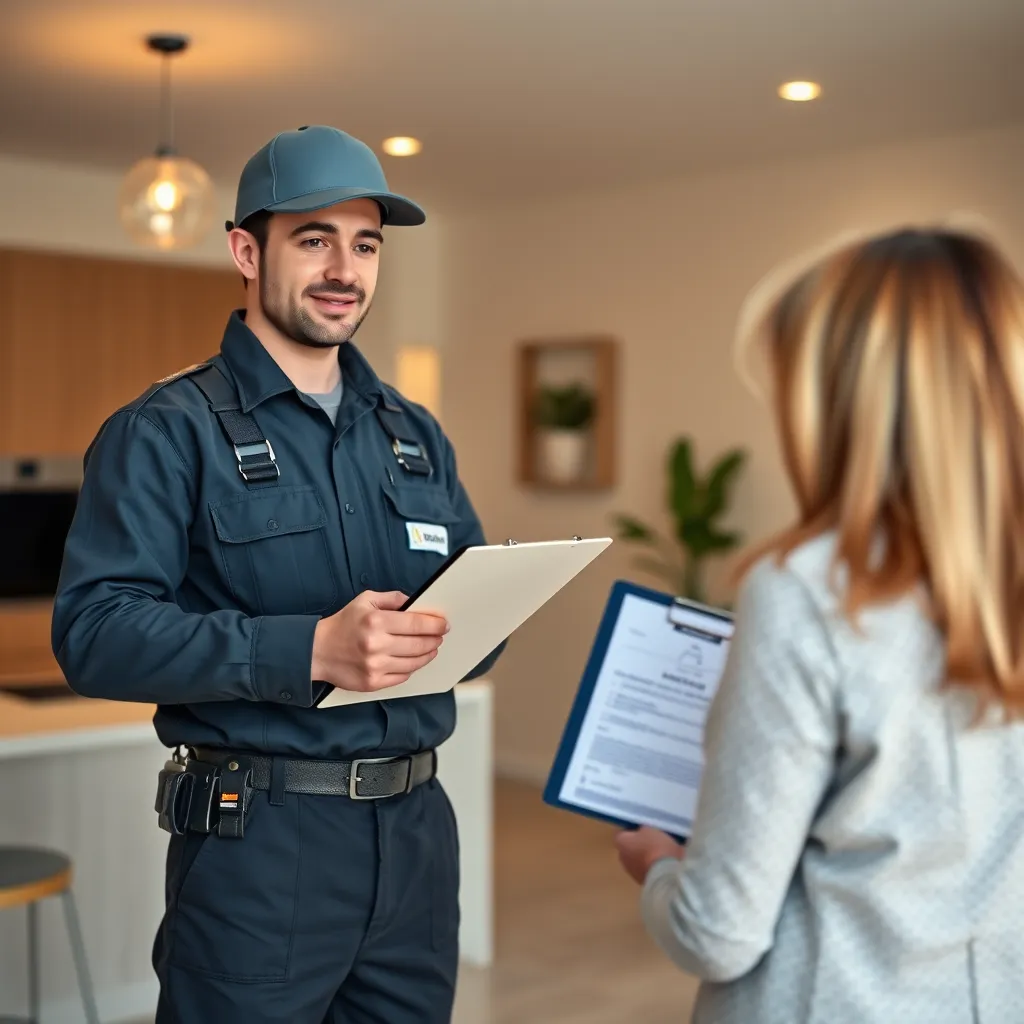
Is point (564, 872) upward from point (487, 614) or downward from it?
downward

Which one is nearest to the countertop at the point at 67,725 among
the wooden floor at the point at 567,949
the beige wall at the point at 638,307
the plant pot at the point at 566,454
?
the wooden floor at the point at 567,949

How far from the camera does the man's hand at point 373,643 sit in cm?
171

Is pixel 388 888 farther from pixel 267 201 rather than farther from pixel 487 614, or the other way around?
pixel 267 201

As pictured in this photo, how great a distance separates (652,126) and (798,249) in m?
0.98

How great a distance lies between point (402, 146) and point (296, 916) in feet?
15.5

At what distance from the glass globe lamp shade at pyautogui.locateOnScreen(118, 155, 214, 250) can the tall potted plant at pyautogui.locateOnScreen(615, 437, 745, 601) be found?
2.61m

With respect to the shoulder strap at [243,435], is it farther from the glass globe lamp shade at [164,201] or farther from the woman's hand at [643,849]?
the glass globe lamp shade at [164,201]

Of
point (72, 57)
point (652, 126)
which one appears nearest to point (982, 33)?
point (652, 126)

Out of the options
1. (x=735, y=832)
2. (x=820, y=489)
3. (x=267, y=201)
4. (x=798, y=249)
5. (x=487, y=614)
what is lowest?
(x=735, y=832)

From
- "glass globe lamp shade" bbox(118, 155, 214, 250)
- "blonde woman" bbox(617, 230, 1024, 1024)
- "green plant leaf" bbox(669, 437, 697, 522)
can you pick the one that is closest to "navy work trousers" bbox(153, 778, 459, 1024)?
"blonde woman" bbox(617, 230, 1024, 1024)

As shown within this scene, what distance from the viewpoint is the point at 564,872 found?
5516 millimetres

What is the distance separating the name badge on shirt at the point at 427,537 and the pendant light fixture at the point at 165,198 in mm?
2811

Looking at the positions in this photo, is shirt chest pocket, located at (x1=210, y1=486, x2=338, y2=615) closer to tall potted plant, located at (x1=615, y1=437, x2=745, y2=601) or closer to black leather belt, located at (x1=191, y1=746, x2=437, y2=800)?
black leather belt, located at (x1=191, y1=746, x2=437, y2=800)

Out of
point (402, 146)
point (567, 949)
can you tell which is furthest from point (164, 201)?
point (567, 949)
